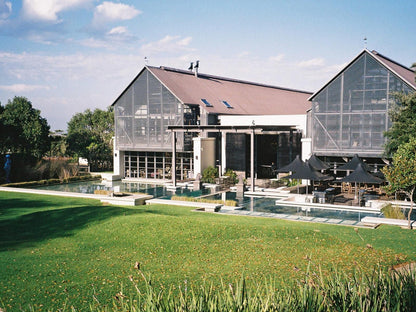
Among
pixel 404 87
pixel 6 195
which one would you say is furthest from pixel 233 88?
pixel 6 195

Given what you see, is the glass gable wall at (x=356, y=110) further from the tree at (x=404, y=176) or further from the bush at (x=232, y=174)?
the tree at (x=404, y=176)

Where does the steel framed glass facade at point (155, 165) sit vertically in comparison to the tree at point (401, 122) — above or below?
below

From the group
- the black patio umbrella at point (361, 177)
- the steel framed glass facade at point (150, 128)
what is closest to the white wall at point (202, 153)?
the steel framed glass facade at point (150, 128)

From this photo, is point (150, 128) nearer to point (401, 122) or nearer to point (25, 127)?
point (25, 127)

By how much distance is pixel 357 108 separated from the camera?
26.5 meters

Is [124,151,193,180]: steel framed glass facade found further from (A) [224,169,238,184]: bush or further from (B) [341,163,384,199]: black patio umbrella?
(B) [341,163,384,199]: black patio umbrella

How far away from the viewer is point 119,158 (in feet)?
122

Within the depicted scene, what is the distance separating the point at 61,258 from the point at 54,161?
25.1 m

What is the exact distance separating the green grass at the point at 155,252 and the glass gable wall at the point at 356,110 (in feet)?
34.2

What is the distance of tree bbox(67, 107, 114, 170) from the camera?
4231cm

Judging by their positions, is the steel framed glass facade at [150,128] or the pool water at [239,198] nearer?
the pool water at [239,198]

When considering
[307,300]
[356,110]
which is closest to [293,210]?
[356,110]

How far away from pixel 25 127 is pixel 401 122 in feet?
97.5

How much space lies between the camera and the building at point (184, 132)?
3253cm
